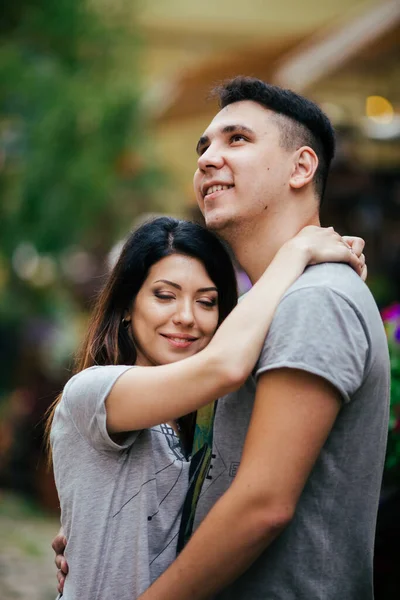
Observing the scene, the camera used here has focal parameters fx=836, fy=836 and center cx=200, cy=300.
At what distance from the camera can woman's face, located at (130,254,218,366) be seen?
2.62 meters

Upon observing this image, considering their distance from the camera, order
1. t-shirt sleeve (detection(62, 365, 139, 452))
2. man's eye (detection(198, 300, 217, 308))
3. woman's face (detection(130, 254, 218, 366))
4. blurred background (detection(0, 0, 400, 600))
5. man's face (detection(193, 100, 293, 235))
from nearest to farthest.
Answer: t-shirt sleeve (detection(62, 365, 139, 452)) < man's face (detection(193, 100, 293, 235)) < woman's face (detection(130, 254, 218, 366)) < man's eye (detection(198, 300, 217, 308)) < blurred background (detection(0, 0, 400, 600))

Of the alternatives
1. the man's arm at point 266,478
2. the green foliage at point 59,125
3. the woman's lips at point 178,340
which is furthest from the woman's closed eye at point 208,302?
the green foliage at point 59,125

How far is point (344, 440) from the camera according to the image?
209 centimetres

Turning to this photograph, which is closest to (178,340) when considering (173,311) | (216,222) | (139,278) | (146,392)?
(173,311)

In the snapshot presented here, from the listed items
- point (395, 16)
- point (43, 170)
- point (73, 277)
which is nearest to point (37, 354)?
point (73, 277)

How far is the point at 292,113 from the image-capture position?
248 cm

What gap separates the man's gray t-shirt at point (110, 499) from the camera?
7.36 feet

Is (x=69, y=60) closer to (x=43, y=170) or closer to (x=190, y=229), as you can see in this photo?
(x=43, y=170)

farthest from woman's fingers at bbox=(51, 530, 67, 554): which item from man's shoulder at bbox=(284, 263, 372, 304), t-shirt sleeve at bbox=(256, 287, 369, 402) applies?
man's shoulder at bbox=(284, 263, 372, 304)

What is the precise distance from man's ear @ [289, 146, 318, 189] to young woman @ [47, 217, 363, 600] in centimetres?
20

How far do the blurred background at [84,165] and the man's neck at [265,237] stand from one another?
4.74m

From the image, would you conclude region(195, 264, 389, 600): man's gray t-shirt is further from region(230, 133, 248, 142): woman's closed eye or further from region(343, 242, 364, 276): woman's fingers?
region(230, 133, 248, 142): woman's closed eye

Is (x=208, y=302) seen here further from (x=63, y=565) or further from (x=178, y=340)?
(x=63, y=565)

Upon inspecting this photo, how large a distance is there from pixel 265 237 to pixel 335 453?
69 centimetres
